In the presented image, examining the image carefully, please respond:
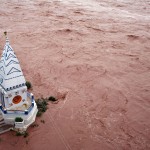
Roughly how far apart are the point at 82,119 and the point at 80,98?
1.36 m

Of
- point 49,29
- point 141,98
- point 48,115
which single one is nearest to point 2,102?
point 48,115

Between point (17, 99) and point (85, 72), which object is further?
point (85, 72)

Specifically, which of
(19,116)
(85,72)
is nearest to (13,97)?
(19,116)

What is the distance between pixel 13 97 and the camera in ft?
22.6

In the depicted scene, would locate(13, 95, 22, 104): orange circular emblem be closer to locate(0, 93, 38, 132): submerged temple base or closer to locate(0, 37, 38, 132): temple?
locate(0, 37, 38, 132): temple

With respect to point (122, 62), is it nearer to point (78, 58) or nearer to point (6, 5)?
point (78, 58)

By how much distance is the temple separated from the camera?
644 centimetres

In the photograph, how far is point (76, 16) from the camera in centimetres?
2044

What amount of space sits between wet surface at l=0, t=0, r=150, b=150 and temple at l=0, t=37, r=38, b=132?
492mm

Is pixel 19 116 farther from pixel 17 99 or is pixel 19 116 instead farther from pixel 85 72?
pixel 85 72

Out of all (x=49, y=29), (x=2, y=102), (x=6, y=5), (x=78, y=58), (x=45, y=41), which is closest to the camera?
(x=2, y=102)

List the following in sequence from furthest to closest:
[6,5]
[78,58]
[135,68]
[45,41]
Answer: [6,5] < [45,41] < [78,58] < [135,68]

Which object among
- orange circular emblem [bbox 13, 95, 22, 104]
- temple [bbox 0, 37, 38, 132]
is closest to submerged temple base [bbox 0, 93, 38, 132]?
temple [bbox 0, 37, 38, 132]

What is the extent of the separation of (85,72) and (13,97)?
5284 mm
